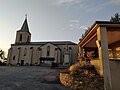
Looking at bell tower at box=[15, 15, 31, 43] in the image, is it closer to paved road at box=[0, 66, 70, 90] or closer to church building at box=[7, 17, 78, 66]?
church building at box=[7, 17, 78, 66]

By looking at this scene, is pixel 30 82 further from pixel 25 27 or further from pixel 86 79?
pixel 25 27

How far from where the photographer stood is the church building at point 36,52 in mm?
45250

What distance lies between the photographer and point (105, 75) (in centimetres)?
819

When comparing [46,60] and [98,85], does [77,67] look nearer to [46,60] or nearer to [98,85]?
[98,85]

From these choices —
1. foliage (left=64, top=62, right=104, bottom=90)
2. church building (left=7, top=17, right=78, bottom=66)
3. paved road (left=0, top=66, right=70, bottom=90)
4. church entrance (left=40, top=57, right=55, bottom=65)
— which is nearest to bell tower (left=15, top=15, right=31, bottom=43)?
church building (left=7, top=17, right=78, bottom=66)

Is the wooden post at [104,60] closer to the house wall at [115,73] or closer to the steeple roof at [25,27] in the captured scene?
the house wall at [115,73]

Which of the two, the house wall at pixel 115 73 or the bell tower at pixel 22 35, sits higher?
the bell tower at pixel 22 35

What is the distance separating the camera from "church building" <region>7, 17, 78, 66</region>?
1781 inches

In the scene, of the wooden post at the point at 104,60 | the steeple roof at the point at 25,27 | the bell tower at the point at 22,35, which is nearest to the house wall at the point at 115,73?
the wooden post at the point at 104,60

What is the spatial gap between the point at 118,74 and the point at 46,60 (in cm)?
3713

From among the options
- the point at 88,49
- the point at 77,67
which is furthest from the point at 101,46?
the point at 88,49


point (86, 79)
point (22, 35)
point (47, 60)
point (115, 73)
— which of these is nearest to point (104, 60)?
point (115, 73)

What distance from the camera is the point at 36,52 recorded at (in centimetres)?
4853

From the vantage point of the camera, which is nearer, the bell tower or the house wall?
the house wall
